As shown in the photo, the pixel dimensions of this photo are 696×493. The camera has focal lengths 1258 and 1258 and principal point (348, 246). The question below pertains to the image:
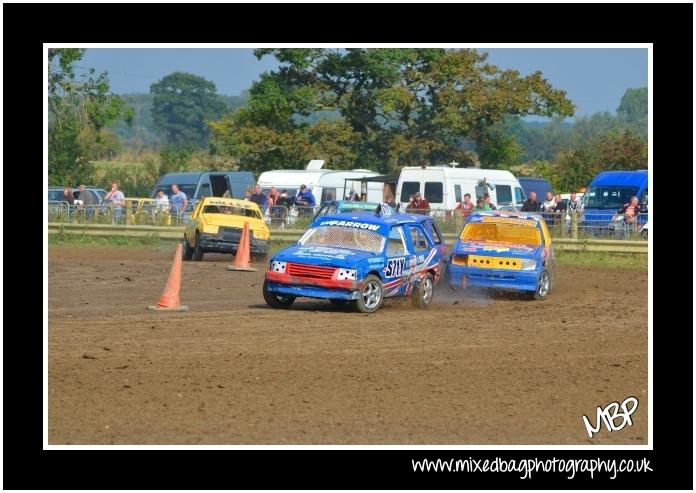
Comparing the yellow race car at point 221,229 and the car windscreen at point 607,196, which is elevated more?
the car windscreen at point 607,196

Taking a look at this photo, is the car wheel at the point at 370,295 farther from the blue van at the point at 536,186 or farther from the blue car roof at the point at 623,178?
the blue van at the point at 536,186

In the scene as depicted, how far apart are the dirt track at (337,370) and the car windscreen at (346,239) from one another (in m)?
1.00

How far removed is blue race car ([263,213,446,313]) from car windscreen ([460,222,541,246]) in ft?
5.61

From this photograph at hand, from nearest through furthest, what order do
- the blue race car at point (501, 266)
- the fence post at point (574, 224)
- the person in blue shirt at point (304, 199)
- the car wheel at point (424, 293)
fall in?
the car wheel at point (424, 293) → the blue race car at point (501, 266) → the fence post at point (574, 224) → the person in blue shirt at point (304, 199)

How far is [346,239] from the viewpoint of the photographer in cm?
1961

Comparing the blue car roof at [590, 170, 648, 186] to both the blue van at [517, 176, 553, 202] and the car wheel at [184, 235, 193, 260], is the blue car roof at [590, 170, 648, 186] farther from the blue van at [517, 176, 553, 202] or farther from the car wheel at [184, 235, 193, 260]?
the car wheel at [184, 235, 193, 260]

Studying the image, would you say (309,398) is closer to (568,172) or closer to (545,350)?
(545,350)

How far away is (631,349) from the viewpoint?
50.7 feet

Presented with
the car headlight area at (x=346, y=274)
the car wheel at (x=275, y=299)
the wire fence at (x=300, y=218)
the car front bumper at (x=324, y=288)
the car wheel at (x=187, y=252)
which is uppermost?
the wire fence at (x=300, y=218)

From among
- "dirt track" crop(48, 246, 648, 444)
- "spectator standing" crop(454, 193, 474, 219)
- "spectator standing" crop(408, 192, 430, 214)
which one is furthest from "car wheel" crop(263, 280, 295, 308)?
"spectator standing" crop(408, 192, 430, 214)

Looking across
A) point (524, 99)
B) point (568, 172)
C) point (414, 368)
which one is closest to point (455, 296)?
point (414, 368)

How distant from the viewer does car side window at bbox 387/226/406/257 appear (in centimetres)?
1953

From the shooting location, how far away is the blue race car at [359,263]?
1853 cm

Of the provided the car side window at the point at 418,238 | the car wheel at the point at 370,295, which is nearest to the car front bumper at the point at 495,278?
the car side window at the point at 418,238
